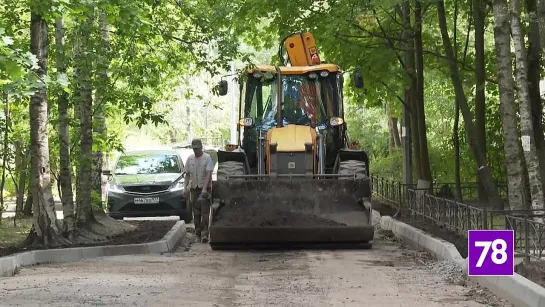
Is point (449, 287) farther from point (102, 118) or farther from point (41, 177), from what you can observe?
point (102, 118)

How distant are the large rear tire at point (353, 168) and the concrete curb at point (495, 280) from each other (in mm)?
1405

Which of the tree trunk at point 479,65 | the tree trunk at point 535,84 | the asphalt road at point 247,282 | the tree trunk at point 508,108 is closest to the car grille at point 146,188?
the tree trunk at point 479,65

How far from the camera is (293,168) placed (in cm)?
1841

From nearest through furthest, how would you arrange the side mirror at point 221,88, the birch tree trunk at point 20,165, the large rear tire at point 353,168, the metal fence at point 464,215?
the metal fence at point 464,215, the large rear tire at point 353,168, the side mirror at point 221,88, the birch tree trunk at point 20,165

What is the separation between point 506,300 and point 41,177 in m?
8.47

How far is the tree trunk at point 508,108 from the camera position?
16.3 metres

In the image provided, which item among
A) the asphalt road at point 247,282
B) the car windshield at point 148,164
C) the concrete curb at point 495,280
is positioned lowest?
the asphalt road at point 247,282

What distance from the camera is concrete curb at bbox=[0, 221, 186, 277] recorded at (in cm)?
1338

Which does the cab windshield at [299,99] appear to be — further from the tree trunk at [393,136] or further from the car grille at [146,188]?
the tree trunk at [393,136]

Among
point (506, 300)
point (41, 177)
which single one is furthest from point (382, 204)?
point (506, 300)

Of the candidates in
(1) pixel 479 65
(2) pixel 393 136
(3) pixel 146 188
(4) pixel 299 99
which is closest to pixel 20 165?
(3) pixel 146 188

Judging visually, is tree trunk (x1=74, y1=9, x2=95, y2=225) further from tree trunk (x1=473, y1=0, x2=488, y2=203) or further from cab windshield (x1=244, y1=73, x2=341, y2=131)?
tree trunk (x1=473, y1=0, x2=488, y2=203)

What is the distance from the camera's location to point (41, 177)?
16.2 m

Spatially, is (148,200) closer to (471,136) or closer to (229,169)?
(229,169)
